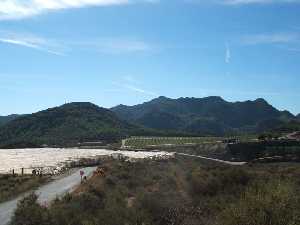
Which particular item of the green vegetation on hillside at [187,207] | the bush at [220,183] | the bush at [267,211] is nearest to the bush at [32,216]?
the green vegetation on hillside at [187,207]

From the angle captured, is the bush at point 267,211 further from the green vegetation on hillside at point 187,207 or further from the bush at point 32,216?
the bush at point 32,216

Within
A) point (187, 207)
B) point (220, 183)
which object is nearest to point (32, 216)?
point (187, 207)

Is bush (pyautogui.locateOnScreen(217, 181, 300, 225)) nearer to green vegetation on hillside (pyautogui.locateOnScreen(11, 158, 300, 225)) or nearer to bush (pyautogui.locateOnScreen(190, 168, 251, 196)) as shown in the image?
green vegetation on hillside (pyautogui.locateOnScreen(11, 158, 300, 225))

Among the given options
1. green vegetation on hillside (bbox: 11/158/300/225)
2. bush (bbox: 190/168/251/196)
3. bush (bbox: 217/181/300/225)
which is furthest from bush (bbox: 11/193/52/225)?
bush (bbox: 190/168/251/196)

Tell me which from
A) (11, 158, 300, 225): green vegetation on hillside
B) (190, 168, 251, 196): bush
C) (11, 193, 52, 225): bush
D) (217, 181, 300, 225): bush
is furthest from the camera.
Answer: (190, 168, 251, 196): bush

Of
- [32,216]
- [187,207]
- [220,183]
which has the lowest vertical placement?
[187,207]

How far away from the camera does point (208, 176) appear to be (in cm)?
4134

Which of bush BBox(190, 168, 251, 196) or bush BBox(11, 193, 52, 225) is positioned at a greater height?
bush BBox(190, 168, 251, 196)

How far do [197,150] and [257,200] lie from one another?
112137 mm

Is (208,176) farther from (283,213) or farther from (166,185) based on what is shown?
(283,213)

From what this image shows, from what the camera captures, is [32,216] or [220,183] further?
[220,183]

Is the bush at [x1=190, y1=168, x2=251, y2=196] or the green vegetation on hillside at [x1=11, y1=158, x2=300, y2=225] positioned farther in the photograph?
the bush at [x1=190, y1=168, x2=251, y2=196]

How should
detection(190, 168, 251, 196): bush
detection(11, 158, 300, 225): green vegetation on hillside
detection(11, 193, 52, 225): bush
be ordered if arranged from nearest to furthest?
detection(11, 158, 300, 225): green vegetation on hillside < detection(11, 193, 52, 225): bush < detection(190, 168, 251, 196): bush

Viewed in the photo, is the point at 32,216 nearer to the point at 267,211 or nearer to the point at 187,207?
the point at 187,207
